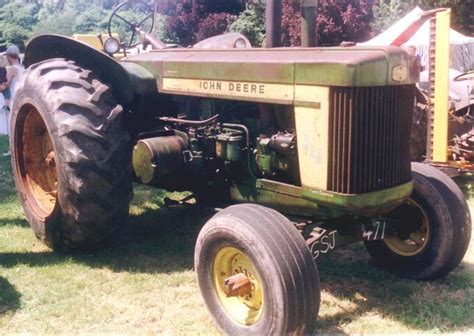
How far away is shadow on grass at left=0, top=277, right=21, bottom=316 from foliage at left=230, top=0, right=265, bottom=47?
14.8 metres

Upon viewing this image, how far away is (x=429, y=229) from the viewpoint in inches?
155

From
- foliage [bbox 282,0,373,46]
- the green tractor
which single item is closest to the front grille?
the green tractor

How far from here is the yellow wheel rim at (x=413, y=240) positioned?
4.01 m

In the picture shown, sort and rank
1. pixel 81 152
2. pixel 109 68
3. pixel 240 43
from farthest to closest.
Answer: pixel 240 43, pixel 109 68, pixel 81 152

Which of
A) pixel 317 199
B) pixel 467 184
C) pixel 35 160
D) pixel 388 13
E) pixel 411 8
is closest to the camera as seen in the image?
pixel 317 199

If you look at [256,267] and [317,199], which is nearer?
[256,267]

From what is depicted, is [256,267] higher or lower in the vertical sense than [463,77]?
lower

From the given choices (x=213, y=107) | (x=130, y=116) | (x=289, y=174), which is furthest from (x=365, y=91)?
(x=130, y=116)

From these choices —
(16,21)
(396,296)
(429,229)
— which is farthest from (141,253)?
(16,21)

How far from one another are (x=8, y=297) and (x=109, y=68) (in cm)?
172

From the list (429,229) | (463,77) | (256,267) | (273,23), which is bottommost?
(429,229)

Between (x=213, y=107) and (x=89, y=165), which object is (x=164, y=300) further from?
(x=213, y=107)

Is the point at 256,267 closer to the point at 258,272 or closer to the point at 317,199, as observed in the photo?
the point at 258,272

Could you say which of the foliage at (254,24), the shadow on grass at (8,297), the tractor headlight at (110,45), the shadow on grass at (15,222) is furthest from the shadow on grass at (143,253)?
the foliage at (254,24)
